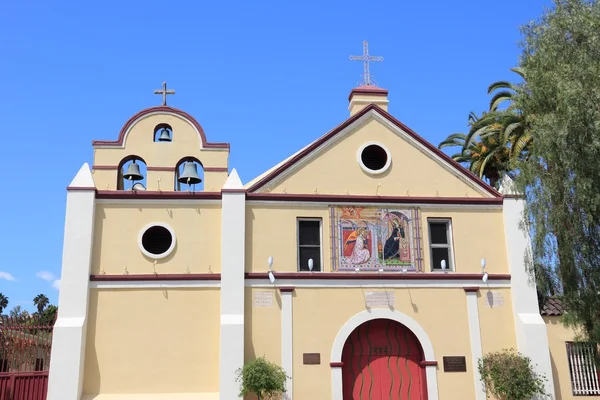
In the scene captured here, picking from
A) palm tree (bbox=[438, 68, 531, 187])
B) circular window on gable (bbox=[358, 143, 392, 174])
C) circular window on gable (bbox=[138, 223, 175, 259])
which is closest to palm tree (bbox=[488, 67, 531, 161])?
palm tree (bbox=[438, 68, 531, 187])

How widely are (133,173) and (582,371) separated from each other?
46.9 ft

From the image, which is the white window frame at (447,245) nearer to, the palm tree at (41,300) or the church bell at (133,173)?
the church bell at (133,173)

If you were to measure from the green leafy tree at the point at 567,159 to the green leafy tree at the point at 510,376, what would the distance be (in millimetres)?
1741

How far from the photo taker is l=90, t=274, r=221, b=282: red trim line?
18.1m

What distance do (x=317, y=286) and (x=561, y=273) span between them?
676 cm

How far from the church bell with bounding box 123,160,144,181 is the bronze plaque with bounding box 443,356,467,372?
10195 millimetres

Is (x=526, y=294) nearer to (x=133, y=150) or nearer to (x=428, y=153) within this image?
(x=428, y=153)

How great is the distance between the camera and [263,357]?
17.6m

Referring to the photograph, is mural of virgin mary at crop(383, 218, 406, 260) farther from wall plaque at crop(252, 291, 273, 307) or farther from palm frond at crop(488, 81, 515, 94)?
palm frond at crop(488, 81, 515, 94)

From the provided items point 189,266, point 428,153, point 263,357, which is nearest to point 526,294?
point 428,153

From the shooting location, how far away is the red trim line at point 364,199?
62.3 ft

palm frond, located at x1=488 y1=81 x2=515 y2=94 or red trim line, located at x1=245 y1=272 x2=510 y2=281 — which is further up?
palm frond, located at x1=488 y1=81 x2=515 y2=94

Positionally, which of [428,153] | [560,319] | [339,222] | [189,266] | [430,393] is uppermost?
[428,153]

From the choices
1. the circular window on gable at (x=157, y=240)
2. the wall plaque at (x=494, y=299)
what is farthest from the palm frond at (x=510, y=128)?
the circular window on gable at (x=157, y=240)
